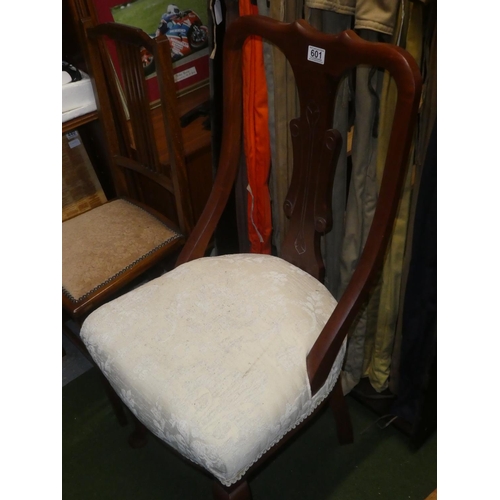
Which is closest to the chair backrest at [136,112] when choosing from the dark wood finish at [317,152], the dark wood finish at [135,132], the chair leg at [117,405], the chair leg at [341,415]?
the dark wood finish at [135,132]

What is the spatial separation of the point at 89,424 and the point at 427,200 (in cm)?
110

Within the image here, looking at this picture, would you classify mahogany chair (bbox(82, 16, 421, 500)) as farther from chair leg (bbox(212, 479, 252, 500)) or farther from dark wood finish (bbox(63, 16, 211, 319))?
dark wood finish (bbox(63, 16, 211, 319))

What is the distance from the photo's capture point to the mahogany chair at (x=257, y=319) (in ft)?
2.99

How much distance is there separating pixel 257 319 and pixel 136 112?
0.64 metres

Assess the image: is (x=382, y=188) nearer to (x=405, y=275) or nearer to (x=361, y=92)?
(x=361, y=92)

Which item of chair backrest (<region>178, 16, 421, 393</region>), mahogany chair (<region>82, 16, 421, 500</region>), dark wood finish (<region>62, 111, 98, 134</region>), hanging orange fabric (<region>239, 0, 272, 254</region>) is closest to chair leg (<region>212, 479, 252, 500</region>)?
mahogany chair (<region>82, 16, 421, 500</region>)

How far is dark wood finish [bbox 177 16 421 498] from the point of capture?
0.88 metres

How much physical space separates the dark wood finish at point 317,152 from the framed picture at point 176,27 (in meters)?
0.66

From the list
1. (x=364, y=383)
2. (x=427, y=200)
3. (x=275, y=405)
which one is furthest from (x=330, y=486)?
(x=427, y=200)

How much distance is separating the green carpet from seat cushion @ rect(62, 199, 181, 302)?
0.46 m

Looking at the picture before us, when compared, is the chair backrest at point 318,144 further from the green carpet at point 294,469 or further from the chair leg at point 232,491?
the green carpet at point 294,469

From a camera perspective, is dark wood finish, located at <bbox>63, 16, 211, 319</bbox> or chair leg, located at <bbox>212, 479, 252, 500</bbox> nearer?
chair leg, located at <bbox>212, 479, 252, 500</bbox>

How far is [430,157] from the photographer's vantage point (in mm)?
991

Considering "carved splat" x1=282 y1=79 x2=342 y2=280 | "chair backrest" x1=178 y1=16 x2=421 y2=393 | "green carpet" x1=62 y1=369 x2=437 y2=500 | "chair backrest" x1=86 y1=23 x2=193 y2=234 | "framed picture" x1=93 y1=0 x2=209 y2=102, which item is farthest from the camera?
"framed picture" x1=93 y1=0 x2=209 y2=102
